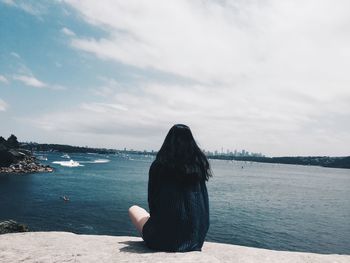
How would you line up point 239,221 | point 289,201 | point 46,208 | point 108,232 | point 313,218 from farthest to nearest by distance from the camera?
point 289,201
point 313,218
point 46,208
point 239,221
point 108,232

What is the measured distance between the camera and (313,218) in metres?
51.3

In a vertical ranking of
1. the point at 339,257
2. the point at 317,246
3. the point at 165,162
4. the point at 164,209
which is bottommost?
the point at 317,246

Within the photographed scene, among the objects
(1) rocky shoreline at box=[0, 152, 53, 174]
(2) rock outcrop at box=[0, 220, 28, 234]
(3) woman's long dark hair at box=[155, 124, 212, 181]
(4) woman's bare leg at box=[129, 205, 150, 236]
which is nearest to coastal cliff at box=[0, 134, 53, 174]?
(1) rocky shoreline at box=[0, 152, 53, 174]

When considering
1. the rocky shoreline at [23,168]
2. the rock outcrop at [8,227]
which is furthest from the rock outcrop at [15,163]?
the rock outcrop at [8,227]

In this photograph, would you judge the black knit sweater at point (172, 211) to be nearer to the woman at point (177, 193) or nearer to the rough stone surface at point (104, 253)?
the woman at point (177, 193)

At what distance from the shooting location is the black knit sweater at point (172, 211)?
18.7 ft

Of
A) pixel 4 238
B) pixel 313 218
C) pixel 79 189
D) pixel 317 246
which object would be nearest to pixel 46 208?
pixel 79 189

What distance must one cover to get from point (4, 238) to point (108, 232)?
30.3 m

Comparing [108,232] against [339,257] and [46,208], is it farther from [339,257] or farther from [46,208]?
[339,257]

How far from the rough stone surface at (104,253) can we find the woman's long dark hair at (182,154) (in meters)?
1.32

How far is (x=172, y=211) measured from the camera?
5.71 meters

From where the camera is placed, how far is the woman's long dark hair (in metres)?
5.51

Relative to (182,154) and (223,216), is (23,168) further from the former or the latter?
(182,154)

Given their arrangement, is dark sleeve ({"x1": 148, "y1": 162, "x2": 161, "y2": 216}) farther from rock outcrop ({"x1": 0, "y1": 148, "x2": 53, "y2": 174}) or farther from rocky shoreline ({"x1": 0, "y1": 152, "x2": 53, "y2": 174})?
rocky shoreline ({"x1": 0, "y1": 152, "x2": 53, "y2": 174})
